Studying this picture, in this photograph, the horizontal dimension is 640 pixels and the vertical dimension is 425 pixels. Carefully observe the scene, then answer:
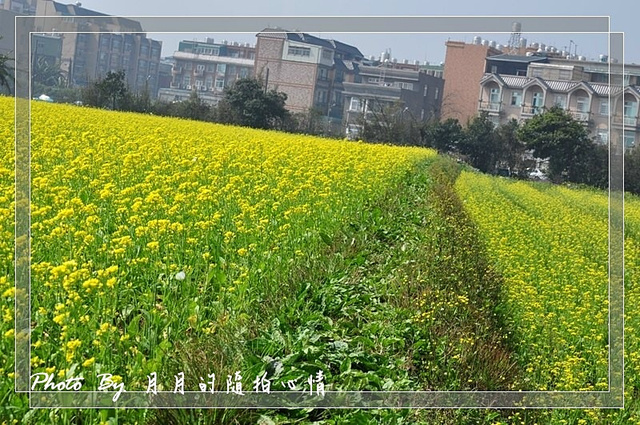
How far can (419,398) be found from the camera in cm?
243

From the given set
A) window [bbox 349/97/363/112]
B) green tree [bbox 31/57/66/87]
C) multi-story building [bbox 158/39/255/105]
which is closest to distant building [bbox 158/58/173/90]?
multi-story building [bbox 158/39/255/105]

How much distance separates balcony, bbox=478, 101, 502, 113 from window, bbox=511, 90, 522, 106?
4 centimetres

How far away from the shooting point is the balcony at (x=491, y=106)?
2541 mm

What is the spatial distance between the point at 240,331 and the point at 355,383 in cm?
36

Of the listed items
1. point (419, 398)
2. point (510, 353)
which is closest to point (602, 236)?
point (510, 353)

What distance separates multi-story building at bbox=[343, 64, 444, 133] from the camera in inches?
97.1

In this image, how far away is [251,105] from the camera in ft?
8.25

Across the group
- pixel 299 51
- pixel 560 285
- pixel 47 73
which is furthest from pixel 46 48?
pixel 560 285

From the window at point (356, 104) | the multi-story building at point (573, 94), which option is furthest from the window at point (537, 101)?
the window at point (356, 104)

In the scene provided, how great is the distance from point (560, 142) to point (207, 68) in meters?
1.00

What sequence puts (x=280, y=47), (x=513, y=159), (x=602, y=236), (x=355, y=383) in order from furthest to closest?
(x=602, y=236), (x=513, y=159), (x=355, y=383), (x=280, y=47)

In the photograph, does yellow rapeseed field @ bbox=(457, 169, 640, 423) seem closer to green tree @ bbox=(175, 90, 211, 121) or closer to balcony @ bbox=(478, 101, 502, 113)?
balcony @ bbox=(478, 101, 502, 113)

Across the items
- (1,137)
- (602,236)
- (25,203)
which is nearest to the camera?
(25,203)

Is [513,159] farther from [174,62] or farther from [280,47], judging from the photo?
[174,62]
